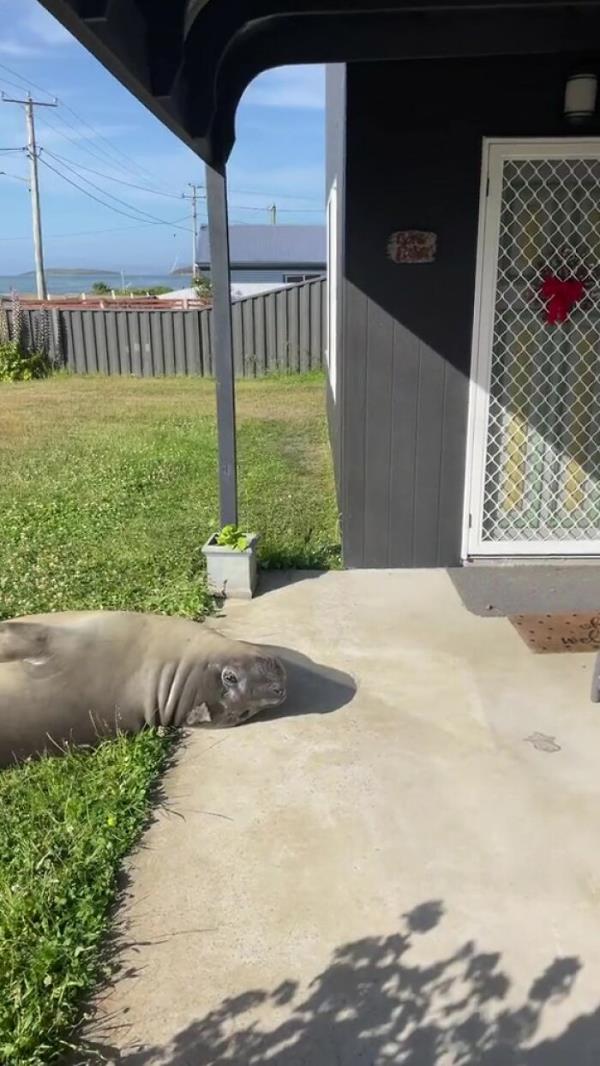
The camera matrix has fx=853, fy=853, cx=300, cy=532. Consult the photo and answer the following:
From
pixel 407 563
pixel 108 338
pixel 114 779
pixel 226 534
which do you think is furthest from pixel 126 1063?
pixel 108 338

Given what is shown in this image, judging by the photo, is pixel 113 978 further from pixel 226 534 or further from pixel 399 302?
pixel 399 302

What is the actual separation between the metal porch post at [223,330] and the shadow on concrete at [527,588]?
1453 millimetres

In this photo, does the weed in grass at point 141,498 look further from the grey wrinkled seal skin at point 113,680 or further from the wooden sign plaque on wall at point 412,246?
the wooden sign plaque on wall at point 412,246

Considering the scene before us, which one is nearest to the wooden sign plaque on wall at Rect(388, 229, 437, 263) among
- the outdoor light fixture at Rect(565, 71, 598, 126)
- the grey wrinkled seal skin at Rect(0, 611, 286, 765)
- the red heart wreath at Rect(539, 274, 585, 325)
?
the red heart wreath at Rect(539, 274, 585, 325)

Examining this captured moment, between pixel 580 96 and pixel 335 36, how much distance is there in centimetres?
141

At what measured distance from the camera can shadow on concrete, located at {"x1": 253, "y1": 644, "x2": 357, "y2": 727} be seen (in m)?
3.62

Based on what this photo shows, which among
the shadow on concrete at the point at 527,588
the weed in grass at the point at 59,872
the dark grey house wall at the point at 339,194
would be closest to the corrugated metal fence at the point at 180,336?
the dark grey house wall at the point at 339,194

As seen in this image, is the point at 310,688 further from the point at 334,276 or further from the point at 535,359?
the point at 334,276

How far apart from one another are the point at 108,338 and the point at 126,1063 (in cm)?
1564

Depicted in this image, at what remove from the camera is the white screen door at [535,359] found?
4.81 m

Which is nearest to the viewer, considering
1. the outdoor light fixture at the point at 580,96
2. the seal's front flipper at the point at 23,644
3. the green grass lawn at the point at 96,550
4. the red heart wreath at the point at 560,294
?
the green grass lawn at the point at 96,550

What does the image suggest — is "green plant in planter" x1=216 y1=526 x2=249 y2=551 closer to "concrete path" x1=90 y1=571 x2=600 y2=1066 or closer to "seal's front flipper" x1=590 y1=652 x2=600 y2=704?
"concrete path" x1=90 y1=571 x2=600 y2=1066

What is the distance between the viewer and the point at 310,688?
12.5 feet

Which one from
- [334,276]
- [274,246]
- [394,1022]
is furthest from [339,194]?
[274,246]
